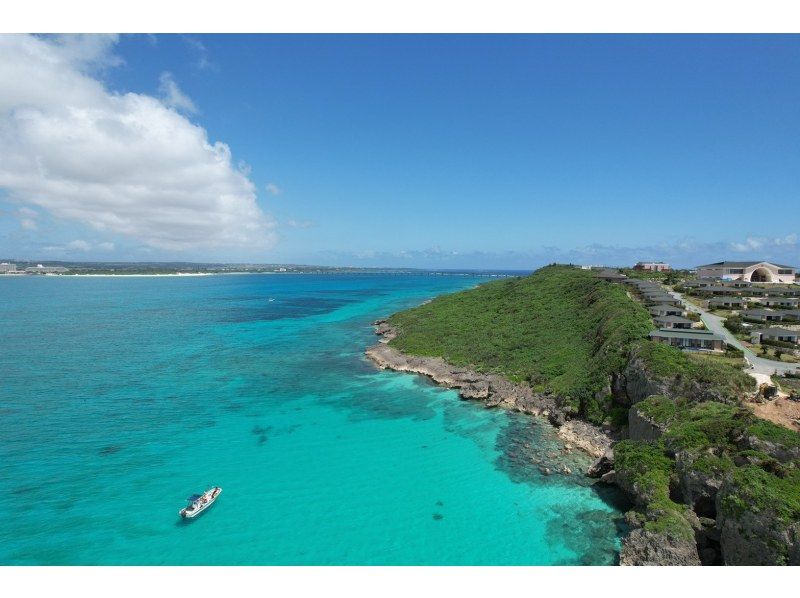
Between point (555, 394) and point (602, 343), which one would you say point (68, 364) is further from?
point (602, 343)

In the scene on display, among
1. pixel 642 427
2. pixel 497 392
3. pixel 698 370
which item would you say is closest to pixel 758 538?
pixel 642 427

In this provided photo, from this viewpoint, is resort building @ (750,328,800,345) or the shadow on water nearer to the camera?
the shadow on water

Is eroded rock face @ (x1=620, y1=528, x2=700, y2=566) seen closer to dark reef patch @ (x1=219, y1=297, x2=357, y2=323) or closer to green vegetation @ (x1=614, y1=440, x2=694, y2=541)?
green vegetation @ (x1=614, y1=440, x2=694, y2=541)

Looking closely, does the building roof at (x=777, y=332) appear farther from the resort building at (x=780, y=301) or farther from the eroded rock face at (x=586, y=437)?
the eroded rock face at (x=586, y=437)

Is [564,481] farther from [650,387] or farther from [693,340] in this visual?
[693,340]

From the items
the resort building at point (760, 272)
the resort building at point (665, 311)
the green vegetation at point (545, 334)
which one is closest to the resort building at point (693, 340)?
the green vegetation at point (545, 334)

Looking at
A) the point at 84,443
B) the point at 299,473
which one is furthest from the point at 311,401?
the point at 84,443

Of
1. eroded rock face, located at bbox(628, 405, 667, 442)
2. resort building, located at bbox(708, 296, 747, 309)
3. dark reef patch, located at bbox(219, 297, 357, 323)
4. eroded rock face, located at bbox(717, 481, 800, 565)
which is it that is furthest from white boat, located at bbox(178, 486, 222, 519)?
dark reef patch, located at bbox(219, 297, 357, 323)
